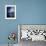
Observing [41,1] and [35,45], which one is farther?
[41,1]

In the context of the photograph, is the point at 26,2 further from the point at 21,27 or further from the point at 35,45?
the point at 35,45

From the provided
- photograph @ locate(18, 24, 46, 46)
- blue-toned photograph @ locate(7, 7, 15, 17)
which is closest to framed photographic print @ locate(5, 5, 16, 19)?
blue-toned photograph @ locate(7, 7, 15, 17)

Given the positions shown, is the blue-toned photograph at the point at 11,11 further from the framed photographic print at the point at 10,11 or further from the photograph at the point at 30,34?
the photograph at the point at 30,34

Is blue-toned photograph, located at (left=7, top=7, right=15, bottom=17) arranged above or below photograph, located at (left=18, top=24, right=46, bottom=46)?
above

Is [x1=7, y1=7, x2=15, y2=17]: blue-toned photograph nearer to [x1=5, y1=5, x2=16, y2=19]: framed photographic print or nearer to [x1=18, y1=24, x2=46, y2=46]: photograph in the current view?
[x1=5, y1=5, x2=16, y2=19]: framed photographic print

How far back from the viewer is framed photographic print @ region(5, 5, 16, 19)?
3535mm

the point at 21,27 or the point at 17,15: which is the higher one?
the point at 17,15

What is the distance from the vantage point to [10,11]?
3545 millimetres

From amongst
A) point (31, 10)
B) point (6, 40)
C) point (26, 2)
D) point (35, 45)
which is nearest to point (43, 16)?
point (31, 10)

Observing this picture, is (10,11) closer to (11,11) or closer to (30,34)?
(11,11)

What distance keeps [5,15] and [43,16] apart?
44.9 inches

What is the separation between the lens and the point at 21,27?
3.47m

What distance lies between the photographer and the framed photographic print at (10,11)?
354 centimetres

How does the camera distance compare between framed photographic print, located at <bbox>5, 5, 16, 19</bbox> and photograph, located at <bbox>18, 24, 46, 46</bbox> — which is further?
framed photographic print, located at <bbox>5, 5, 16, 19</bbox>
